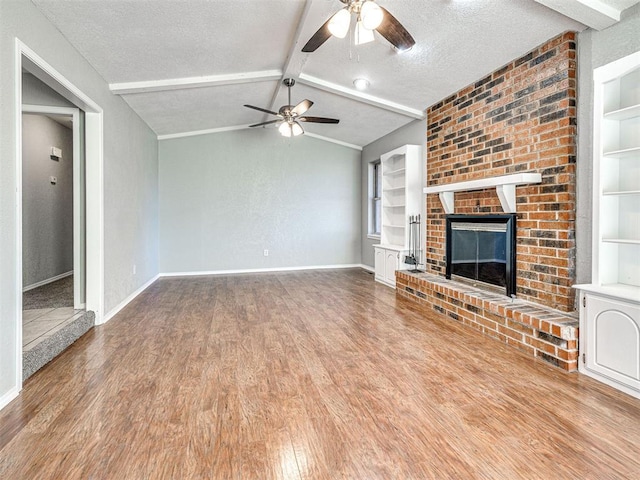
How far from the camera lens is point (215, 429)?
78.0 inches

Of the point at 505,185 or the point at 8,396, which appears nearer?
the point at 8,396

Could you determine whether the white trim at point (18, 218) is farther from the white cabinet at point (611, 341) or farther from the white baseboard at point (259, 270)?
the white baseboard at point (259, 270)

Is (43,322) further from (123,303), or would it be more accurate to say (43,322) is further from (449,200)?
(449,200)

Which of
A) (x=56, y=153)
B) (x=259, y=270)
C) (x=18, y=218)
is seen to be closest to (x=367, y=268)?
(x=259, y=270)

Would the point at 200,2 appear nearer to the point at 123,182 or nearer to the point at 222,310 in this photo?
the point at 123,182

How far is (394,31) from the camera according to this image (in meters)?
2.55

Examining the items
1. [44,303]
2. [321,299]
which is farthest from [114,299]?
[321,299]

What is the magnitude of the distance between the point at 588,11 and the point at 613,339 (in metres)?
2.34

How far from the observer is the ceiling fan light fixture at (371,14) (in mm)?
2262

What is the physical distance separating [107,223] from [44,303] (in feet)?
3.86

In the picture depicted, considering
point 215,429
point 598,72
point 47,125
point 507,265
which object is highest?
point 47,125

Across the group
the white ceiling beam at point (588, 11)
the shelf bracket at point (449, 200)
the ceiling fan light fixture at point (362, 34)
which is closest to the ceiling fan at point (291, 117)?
the shelf bracket at point (449, 200)

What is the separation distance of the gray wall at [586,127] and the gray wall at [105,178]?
13.7 feet

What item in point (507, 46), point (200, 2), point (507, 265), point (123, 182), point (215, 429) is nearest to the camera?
point (215, 429)
